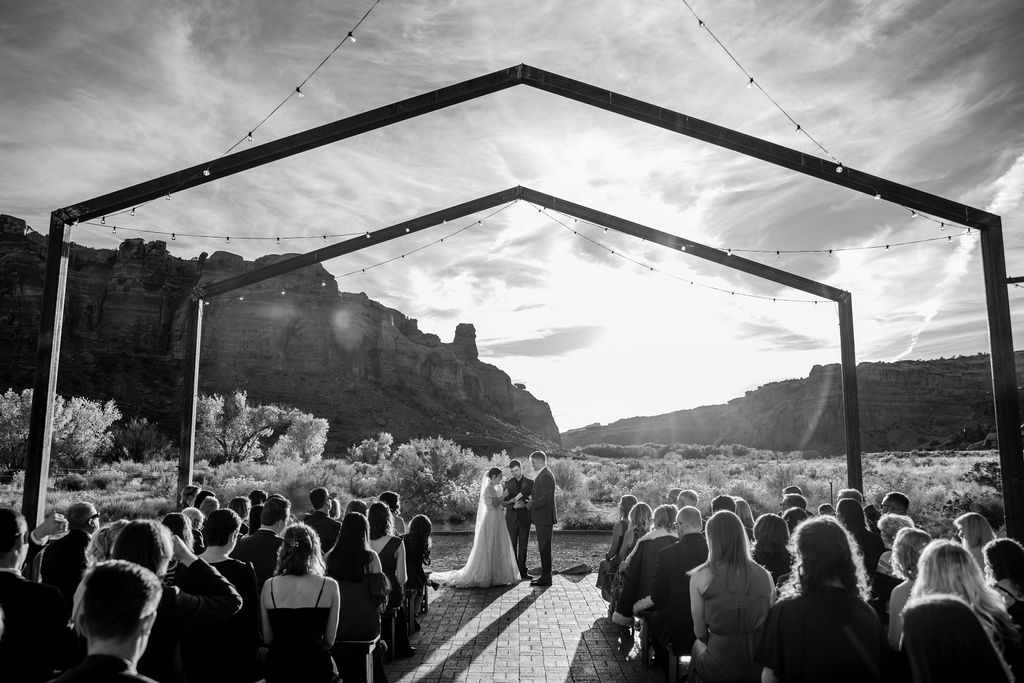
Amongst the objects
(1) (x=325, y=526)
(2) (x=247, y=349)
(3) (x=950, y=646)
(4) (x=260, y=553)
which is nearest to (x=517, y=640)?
(1) (x=325, y=526)

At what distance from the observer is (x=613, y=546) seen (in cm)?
799

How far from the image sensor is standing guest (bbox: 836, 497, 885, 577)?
566cm

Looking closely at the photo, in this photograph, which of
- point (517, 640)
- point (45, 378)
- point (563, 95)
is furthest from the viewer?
point (563, 95)

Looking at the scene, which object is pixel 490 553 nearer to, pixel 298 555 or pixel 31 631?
pixel 298 555

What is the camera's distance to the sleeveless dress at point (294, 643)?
3.88m

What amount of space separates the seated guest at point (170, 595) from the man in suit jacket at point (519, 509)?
278 inches

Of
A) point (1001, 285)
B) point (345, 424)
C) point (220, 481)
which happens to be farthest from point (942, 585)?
point (345, 424)

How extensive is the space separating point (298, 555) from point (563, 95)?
28.7 ft

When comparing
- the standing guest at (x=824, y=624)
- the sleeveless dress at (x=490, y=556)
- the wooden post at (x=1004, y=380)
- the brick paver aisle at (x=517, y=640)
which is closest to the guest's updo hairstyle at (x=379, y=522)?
the brick paver aisle at (x=517, y=640)

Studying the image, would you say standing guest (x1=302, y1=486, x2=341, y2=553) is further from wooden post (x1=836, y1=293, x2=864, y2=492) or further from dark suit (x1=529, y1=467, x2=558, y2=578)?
wooden post (x1=836, y1=293, x2=864, y2=492)

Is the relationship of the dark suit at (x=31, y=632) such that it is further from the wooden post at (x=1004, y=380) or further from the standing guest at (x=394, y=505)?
the wooden post at (x=1004, y=380)

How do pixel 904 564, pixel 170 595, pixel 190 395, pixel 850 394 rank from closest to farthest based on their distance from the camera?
pixel 170 595
pixel 904 564
pixel 190 395
pixel 850 394

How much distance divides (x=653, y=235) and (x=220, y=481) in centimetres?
2370

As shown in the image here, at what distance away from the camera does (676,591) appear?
5168mm
